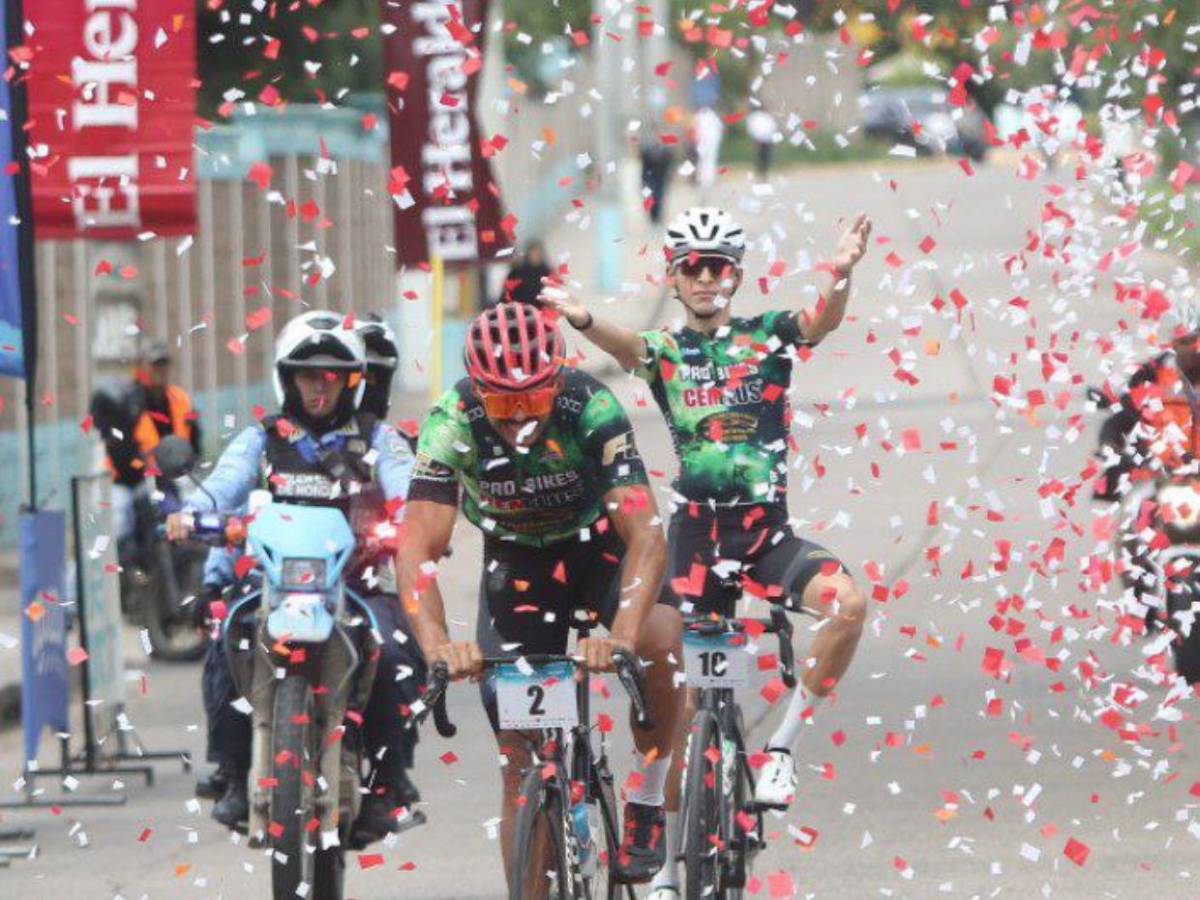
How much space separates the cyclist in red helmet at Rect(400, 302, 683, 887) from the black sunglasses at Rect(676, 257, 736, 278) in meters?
0.83

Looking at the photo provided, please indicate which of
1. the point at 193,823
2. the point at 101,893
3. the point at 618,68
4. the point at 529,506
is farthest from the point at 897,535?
the point at 618,68

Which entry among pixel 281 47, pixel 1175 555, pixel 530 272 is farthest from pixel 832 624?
pixel 281 47

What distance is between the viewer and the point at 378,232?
34.9m

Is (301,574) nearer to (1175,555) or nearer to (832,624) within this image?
(832,624)

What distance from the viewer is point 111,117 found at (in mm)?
12148

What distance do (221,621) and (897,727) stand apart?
4.45 meters

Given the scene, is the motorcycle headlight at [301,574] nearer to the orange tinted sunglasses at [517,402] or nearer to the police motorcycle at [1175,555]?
the orange tinted sunglasses at [517,402]

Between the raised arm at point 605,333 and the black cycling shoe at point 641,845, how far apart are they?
1294 millimetres

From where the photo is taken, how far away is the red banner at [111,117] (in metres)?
12.0

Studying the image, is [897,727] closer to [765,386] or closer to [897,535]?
[765,386]

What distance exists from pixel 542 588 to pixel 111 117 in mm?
4818

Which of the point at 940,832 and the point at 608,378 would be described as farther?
the point at 608,378

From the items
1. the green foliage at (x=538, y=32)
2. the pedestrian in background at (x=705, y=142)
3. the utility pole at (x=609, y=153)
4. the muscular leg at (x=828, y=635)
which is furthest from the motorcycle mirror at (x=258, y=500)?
the green foliage at (x=538, y=32)

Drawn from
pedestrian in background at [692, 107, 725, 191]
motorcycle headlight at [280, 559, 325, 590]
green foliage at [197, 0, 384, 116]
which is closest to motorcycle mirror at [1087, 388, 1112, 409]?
motorcycle headlight at [280, 559, 325, 590]
